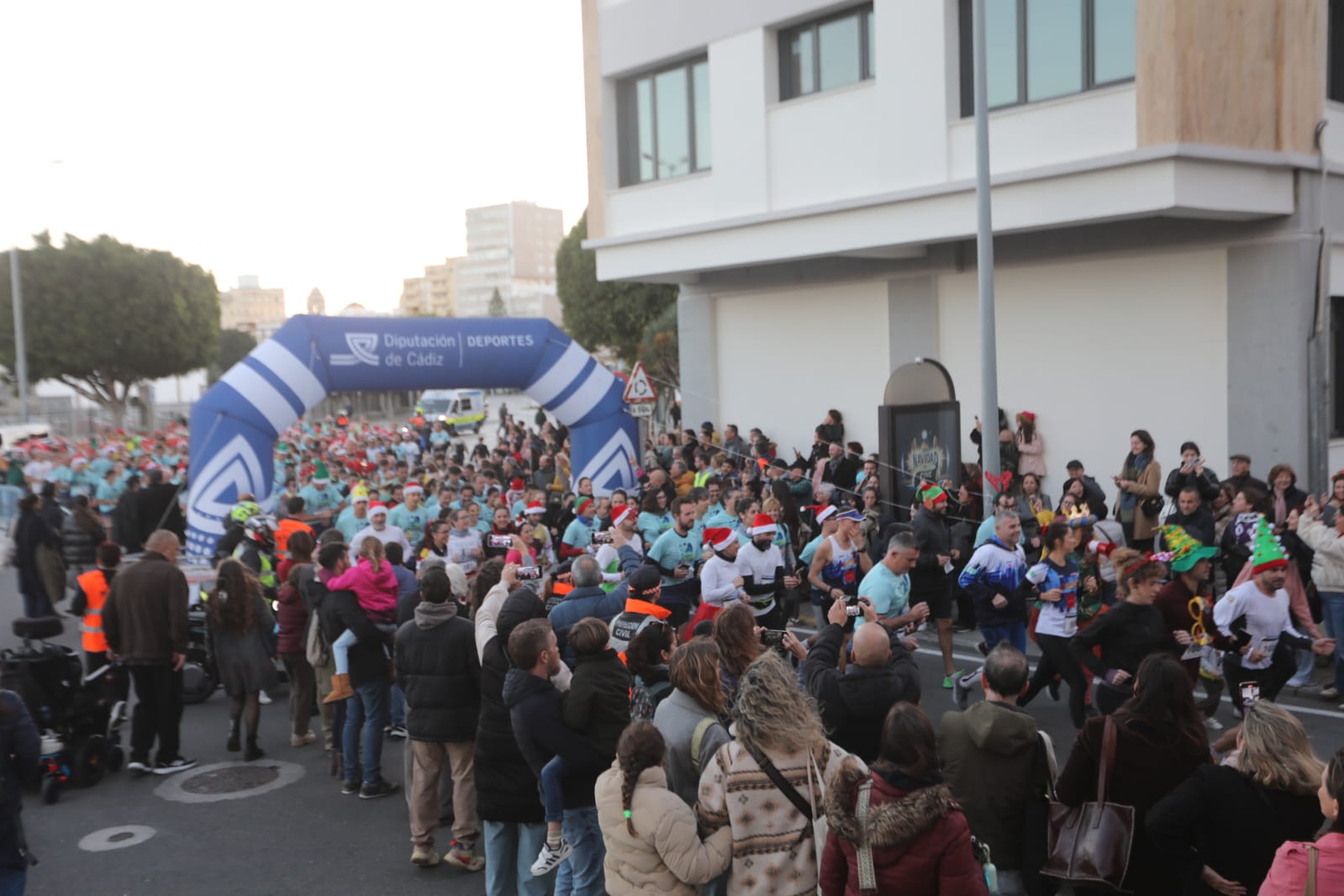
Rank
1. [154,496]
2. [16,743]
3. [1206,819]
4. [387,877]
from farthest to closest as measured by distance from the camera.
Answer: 1. [154,496]
2. [387,877]
3. [16,743]
4. [1206,819]

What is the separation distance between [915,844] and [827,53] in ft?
50.0

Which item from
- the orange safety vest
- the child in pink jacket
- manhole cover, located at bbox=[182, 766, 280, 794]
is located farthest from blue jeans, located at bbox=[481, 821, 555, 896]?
the orange safety vest

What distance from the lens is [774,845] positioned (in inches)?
158

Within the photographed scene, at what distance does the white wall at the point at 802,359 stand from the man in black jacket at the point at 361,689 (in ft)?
38.0

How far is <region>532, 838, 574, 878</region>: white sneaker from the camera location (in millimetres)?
5160

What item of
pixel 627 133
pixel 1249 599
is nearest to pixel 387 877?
pixel 1249 599

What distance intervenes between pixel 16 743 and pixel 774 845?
11.8 ft

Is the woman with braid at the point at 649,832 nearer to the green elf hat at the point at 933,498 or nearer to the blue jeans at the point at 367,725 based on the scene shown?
the blue jeans at the point at 367,725

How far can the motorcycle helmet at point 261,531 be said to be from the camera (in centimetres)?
1031

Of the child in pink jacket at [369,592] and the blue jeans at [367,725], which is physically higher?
the child in pink jacket at [369,592]

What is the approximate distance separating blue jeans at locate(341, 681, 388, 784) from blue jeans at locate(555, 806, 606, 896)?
2689 mm

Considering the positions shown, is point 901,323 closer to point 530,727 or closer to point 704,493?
point 704,493

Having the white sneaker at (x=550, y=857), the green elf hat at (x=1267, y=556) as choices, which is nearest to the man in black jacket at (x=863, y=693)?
the white sneaker at (x=550, y=857)

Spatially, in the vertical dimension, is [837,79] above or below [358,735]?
above
